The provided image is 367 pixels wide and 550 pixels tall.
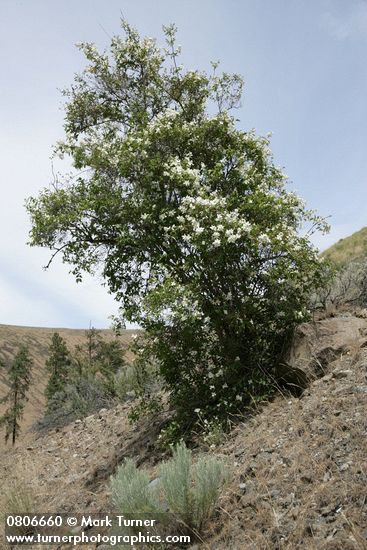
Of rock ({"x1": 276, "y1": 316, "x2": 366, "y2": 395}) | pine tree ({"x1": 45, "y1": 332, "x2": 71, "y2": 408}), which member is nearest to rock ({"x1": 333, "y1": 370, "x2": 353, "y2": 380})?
rock ({"x1": 276, "y1": 316, "x2": 366, "y2": 395})

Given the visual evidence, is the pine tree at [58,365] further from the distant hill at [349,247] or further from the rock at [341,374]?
the rock at [341,374]

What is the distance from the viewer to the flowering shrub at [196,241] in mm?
8812

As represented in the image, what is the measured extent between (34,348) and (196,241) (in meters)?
66.9

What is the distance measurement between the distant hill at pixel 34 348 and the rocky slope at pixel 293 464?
4220 cm

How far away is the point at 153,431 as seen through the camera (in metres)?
10.5

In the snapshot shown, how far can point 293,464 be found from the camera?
606cm

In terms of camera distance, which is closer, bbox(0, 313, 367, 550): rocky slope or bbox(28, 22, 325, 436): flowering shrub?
bbox(0, 313, 367, 550): rocky slope

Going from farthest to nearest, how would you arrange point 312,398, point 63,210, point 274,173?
point 274,173 → point 63,210 → point 312,398

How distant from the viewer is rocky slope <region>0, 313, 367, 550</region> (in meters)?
5.04

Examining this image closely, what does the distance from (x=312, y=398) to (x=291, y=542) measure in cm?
307

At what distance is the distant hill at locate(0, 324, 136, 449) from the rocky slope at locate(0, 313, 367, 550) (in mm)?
42201

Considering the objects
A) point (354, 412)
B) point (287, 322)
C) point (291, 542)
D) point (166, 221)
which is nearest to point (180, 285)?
point (166, 221)

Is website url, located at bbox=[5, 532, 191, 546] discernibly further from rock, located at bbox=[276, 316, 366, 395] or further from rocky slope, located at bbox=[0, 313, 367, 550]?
rock, located at bbox=[276, 316, 366, 395]

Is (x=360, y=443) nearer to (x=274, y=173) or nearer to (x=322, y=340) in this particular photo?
(x=322, y=340)
